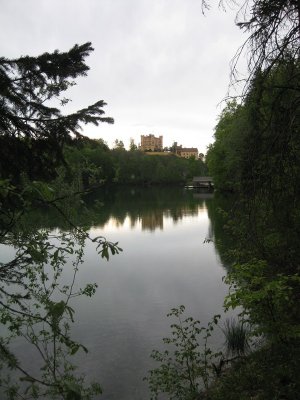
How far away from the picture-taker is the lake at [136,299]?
782 centimetres

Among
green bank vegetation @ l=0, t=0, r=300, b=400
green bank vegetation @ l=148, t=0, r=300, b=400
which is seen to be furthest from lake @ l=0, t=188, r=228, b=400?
green bank vegetation @ l=148, t=0, r=300, b=400

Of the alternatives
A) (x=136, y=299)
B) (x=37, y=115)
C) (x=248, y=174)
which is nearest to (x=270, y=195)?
(x=248, y=174)

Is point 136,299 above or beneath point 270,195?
beneath

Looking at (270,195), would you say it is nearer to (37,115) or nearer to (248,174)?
(248,174)

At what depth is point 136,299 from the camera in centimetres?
1234

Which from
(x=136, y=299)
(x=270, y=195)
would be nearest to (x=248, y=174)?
(x=270, y=195)

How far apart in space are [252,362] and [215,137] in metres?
53.3

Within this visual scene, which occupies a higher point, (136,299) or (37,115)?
(37,115)

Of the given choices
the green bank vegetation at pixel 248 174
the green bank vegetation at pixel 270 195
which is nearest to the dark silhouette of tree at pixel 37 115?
the green bank vegetation at pixel 248 174

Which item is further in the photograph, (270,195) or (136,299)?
(136,299)

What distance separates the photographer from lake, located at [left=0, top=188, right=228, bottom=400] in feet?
25.7

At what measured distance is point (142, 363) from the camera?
8086 millimetres

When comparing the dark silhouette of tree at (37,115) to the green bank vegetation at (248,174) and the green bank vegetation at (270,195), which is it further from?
the green bank vegetation at (270,195)

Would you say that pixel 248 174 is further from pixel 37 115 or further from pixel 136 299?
pixel 136 299
